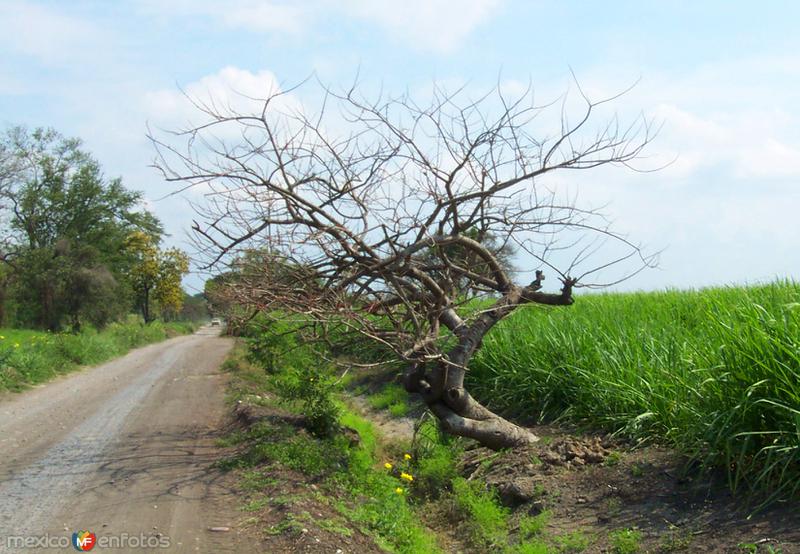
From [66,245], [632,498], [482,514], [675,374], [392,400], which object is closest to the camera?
[632,498]

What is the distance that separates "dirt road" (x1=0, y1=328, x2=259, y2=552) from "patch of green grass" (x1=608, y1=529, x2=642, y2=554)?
2777mm

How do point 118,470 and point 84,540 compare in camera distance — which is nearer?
point 84,540

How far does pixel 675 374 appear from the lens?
7996 mm

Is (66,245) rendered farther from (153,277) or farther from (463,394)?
(463,394)

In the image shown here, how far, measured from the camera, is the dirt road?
600 cm

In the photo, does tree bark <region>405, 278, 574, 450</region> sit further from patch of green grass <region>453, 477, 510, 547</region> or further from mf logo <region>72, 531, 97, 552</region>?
mf logo <region>72, 531, 97, 552</region>

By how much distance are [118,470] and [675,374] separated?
5976 mm

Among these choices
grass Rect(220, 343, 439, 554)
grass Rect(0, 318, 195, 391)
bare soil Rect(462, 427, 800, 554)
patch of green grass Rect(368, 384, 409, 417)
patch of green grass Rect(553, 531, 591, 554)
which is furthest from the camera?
grass Rect(0, 318, 195, 391)

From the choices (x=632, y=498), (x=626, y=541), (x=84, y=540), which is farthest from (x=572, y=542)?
(x=84, y=540)

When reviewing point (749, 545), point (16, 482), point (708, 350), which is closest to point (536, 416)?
point (708, 350)

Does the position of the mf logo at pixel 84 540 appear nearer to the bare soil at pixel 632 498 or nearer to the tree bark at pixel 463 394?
the bare soil at pixel 632 498

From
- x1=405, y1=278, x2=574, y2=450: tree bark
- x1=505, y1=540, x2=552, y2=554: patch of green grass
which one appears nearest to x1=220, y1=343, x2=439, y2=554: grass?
x1=505, y1=540, x2=552, y2=554: patch of green grass

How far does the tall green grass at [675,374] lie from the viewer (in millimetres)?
5823

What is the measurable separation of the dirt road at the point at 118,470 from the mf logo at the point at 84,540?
2.3 inches
